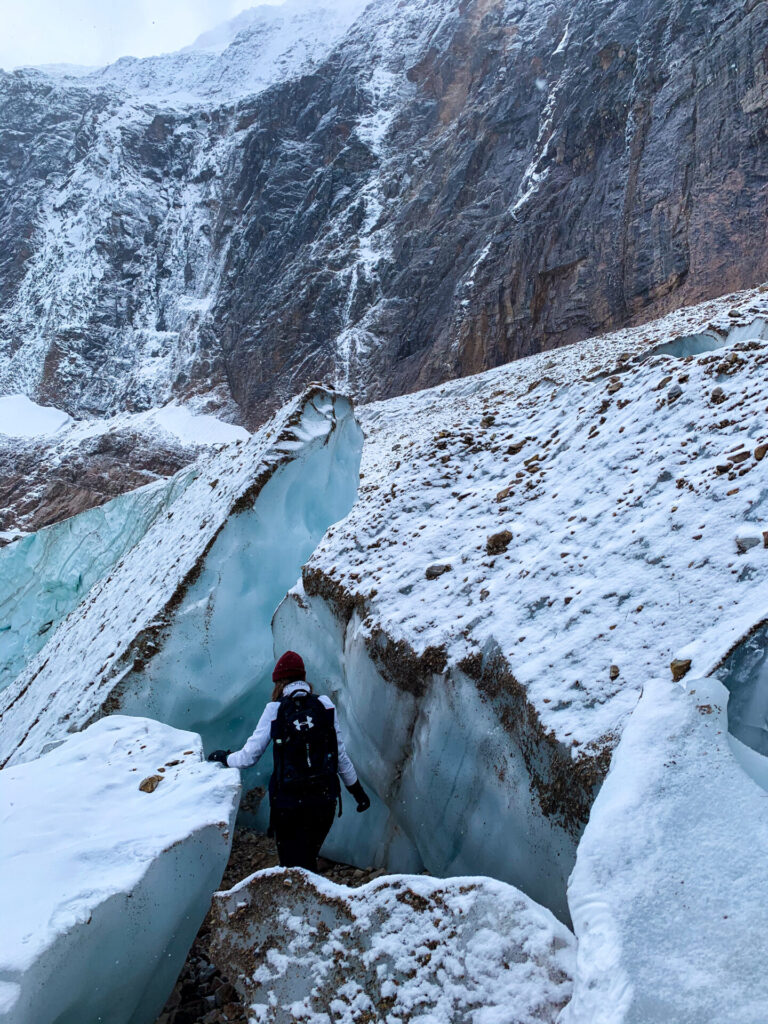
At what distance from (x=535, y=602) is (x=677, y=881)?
199 centimetres

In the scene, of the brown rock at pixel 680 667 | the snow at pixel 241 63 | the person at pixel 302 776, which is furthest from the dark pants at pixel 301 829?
the snow at pixel 241 63

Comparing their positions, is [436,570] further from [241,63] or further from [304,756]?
[241,63]

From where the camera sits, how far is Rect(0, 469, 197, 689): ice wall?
1704cm

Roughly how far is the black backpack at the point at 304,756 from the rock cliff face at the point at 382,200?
2916 centimetres

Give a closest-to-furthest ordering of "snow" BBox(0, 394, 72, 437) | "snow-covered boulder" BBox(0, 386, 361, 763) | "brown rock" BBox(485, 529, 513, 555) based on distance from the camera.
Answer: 1. "brown rock" BBox(485, 529, 513, 555)
2. "snow-covered boulder" BBox(0, 386, 361, 763)
3. "snow" BBox(0, 394, 72, 437)

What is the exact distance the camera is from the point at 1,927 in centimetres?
263

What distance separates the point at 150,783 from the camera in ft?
12.8

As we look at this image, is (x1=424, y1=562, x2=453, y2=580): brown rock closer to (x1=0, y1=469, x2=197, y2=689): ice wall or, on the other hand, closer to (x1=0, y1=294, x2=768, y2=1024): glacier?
(x1=0, y1=294, x2=768, y2=1024): glacier

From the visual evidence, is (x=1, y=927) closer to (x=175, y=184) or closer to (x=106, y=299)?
(x=106, y=299)

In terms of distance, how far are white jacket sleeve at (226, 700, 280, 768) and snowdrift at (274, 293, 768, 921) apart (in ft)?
2.59

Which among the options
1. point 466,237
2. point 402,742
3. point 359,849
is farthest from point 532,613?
point 466,237

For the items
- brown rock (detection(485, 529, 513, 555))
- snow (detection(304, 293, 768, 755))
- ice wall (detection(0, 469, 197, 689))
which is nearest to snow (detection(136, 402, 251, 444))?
ice wall (detection(0, 469, 197, 689))

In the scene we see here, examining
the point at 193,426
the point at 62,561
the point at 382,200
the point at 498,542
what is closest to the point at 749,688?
the point at 498,542

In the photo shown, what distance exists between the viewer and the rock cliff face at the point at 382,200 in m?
31.5
